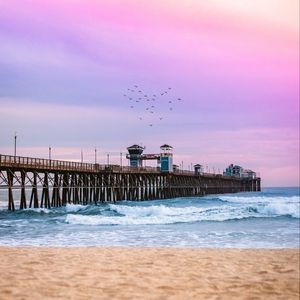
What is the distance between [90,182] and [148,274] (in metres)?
37.2

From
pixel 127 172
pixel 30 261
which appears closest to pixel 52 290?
pixel 30 261

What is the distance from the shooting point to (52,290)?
247 inches

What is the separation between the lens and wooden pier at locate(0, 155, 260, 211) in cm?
3122

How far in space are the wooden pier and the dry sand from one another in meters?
18.7

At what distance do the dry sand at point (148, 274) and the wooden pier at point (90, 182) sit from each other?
18.7 metres

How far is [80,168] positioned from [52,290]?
33082 mm

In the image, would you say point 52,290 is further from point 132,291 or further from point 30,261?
point 30,261

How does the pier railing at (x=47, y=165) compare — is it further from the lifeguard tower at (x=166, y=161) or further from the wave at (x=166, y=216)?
the lifeguard tower at (x=166, y=161)

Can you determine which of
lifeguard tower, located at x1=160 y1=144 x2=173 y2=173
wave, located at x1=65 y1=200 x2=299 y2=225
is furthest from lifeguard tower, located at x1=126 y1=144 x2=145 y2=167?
wave, located at x1=65 y1=200 x2=299 y2=225

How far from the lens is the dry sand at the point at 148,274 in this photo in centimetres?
621

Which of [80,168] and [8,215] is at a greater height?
[80,168]

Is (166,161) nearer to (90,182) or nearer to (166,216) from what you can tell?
(90,182)

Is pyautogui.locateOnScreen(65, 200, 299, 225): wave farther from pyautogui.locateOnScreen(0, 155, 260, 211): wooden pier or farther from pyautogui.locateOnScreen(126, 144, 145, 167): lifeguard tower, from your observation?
pyautogui.locateOnScreen(126, 144, 145, 167): lifeguard tower

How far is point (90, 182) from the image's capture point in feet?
145
